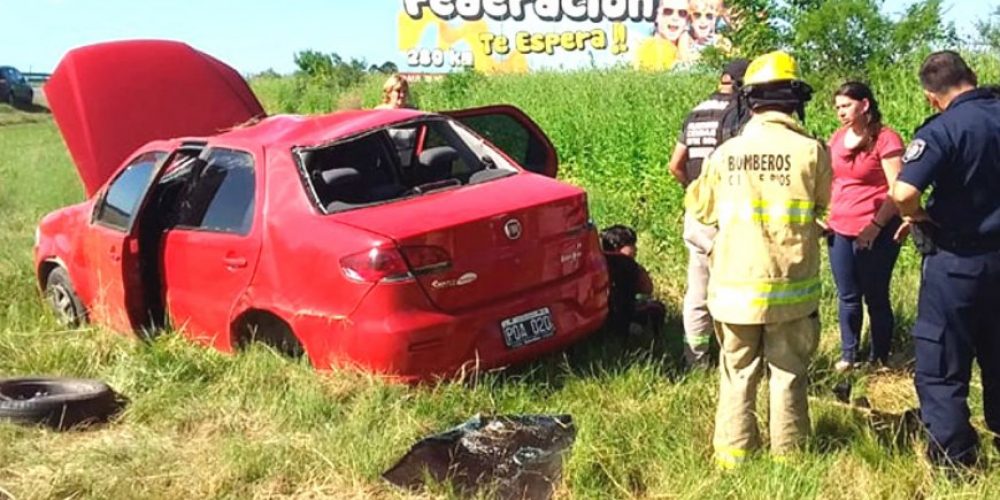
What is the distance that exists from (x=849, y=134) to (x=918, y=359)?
1.72 metres

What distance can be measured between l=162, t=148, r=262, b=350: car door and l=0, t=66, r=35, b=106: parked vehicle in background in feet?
124

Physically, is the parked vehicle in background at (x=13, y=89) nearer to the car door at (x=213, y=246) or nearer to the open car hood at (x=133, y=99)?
the open car hood at (x=133, y=99)

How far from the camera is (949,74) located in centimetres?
388

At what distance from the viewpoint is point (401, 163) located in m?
5.83

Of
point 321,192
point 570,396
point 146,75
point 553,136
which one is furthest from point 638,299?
point 553,136

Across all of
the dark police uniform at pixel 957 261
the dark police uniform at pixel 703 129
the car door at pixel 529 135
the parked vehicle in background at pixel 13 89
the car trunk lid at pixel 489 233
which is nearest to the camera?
the dark police uniform at pixel 957 261

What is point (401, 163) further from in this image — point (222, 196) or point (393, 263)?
point (393, 263)

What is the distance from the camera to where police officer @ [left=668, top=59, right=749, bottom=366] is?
16.9 feet

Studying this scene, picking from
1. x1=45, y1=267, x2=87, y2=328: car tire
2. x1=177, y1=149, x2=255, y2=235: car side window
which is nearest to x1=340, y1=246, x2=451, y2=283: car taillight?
x1=177, y1=149, x2=255, y2=235: car side window

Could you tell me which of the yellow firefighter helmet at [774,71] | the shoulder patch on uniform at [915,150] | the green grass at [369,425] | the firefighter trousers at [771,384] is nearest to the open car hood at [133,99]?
the green grass at [369,425]

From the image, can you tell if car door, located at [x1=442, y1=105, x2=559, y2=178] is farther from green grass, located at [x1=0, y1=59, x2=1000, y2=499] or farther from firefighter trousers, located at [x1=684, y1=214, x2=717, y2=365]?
firefighter trousers, located at [x1=684, y1=214, x2=717, y2=365]

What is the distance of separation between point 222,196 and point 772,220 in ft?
9.88

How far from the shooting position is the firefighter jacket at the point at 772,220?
3797mm

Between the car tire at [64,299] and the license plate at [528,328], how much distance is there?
3.18m
